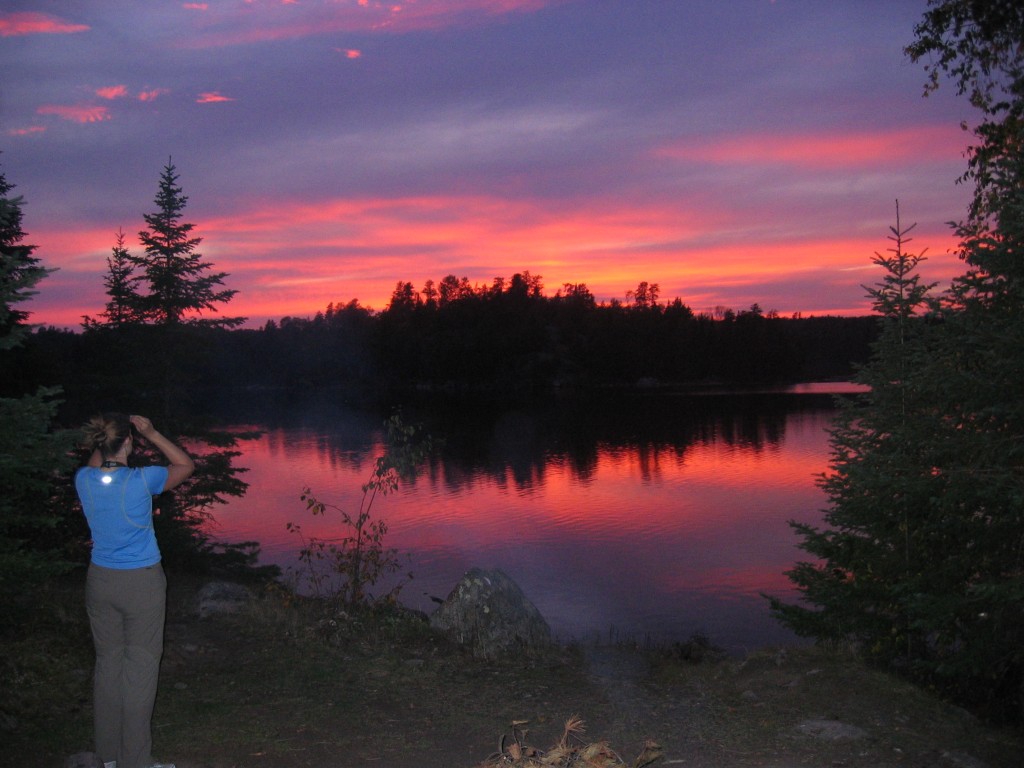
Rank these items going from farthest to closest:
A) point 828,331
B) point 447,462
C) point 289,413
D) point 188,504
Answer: point 828,331 → point 289,413 → point 447,462 → point 188,504

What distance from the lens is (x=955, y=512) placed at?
8.52 m

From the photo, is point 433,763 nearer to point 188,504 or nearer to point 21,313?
point 188,504

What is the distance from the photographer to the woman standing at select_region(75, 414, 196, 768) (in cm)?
481

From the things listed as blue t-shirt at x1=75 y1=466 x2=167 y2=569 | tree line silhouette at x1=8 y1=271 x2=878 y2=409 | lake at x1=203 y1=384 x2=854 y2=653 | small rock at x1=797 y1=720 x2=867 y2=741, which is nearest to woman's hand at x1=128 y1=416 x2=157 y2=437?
blue t-shirt at x1=75 y1=466 x2=167 y2=569

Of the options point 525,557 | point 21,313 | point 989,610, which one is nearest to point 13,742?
point 989,610

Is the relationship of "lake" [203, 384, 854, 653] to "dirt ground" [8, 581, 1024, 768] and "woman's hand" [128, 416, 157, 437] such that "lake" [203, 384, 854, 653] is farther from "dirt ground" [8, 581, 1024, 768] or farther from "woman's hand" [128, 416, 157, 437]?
"woman's hand" [128, 416, 157, 437]

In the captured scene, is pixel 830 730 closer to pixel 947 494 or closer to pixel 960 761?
pixel 960 761

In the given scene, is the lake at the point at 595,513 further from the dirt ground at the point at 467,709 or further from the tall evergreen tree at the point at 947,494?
the dirt ground at the point at 467,709

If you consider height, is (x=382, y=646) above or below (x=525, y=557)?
above

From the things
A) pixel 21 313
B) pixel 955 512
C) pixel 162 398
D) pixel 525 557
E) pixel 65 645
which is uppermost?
pixel 21 313

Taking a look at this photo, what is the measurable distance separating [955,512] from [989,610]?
40.8 inches

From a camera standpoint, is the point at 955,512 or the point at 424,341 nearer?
the point at 955,512

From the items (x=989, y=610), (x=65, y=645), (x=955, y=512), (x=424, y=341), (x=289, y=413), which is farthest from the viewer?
(x=424, y=341)

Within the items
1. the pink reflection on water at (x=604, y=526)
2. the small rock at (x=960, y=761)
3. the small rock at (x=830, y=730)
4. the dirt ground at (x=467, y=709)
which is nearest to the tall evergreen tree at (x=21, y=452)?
the dirt ground at (x=467, y=709)
